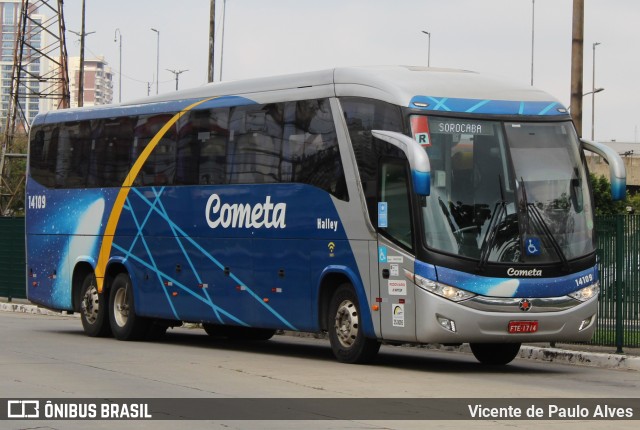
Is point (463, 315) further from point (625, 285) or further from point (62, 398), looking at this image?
point (62, 398)

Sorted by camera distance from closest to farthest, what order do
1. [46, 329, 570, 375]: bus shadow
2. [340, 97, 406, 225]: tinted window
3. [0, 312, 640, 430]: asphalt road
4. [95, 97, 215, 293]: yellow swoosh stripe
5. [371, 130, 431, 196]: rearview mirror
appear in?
[0, 312, 640, 430]: asphalt road < [371, 130, 431, 196]: rearview mirror < [340, 97, 406, 225]: tinted window < [46, 329, 570, 375]: bus shadow < [95, 97, 215, 293]: yellow swoosh stripe

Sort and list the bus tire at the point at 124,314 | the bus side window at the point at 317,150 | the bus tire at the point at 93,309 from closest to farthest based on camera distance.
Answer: the bus side window at the point at 317,150 < the bus tire at the point at 124,314 < the bus tire at the point at 93,309

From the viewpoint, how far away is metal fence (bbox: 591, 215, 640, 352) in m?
19.0

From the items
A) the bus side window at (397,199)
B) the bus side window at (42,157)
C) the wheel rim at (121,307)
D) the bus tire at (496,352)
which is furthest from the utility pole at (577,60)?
the bus side window at (42,157)

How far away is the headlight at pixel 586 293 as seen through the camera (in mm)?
16797

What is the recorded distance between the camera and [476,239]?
16281 mm

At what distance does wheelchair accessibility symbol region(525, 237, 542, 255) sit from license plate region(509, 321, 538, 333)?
0.84 meters

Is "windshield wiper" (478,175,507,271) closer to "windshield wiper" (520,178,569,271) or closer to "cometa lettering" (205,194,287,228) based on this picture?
"windshield wiper" (520,178,569,271)

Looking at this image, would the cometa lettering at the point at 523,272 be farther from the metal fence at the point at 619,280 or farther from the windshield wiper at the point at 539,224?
the metal fence at the point at 619,280

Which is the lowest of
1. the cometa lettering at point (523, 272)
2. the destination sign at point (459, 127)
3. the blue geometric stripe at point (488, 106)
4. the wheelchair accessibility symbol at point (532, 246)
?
the cometa lettering at point (523, 272)

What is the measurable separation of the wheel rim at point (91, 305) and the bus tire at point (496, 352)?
7.58 metres

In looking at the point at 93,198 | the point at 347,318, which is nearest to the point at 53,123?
the point at 93,198

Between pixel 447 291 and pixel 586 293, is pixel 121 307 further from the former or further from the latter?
pixel 586 293

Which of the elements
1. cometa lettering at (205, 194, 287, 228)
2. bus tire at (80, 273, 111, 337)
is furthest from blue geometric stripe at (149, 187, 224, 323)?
bus tire at (80, 273, 111, 337)
